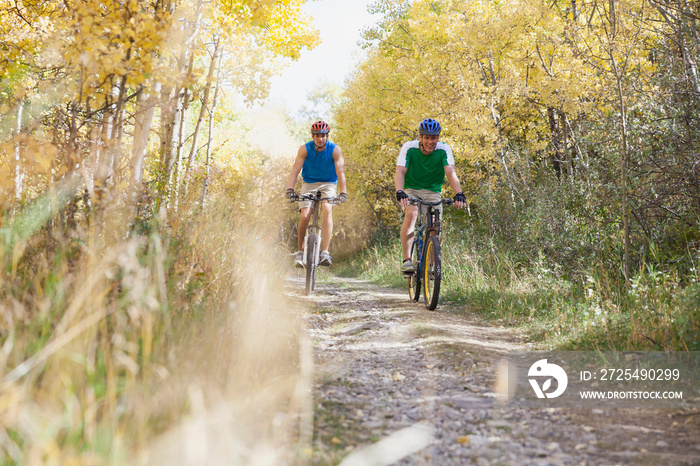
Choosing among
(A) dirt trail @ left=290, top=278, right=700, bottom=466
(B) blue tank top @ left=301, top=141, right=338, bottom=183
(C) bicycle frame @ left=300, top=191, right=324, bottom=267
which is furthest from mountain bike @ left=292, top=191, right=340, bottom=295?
(A) dirt trail @ left=290, top=278, right=700, bottom=466

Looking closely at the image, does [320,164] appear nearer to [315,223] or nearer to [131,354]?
[315,223]

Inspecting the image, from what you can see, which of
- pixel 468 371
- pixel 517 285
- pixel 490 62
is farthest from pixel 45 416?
Result: pixel 490 62

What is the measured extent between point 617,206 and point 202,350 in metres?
5.19

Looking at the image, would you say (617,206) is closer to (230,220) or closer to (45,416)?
(230,220)

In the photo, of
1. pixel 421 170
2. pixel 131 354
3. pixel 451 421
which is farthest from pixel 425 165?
pixel 131 354

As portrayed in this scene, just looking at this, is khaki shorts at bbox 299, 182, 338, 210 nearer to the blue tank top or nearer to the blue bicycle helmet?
the blue tank top

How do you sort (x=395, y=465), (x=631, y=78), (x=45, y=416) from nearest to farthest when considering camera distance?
(x=45, y=416)
(x=395, y=465)
(x=631, y=78)

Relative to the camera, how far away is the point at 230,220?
6.20m

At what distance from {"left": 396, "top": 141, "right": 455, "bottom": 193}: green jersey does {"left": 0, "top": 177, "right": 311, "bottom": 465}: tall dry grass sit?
2.86 m

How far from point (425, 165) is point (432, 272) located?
1.39m

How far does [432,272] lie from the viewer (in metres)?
6.55

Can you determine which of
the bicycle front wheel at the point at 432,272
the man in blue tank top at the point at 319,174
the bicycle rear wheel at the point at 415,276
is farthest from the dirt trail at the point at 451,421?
the man in blue tank top at the point at 319,174

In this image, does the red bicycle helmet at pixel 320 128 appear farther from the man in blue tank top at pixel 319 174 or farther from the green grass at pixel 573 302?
the green grass at pixel 573 302

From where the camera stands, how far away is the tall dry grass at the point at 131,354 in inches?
71.4
